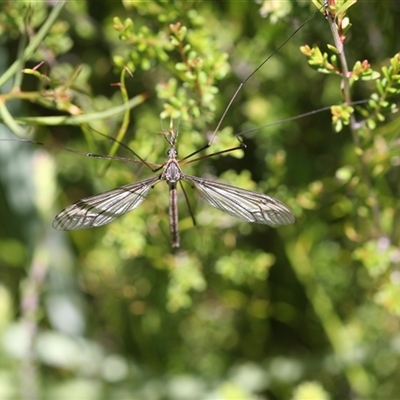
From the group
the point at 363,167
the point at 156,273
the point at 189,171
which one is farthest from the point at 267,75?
the point at 156,273

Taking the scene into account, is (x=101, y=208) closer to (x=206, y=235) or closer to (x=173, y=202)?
(x=173, y=202)

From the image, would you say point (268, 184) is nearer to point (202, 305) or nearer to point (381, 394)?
point (202, 305)

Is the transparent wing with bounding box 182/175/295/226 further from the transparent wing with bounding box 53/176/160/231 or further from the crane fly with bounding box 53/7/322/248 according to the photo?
the transparent wing with bounding box 53/176/160/231

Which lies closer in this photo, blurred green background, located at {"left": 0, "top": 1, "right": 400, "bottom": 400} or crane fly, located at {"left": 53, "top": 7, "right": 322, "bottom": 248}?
crane fly, located at {"left": 53, "top": 7, "right": 322, "bottom": 248}

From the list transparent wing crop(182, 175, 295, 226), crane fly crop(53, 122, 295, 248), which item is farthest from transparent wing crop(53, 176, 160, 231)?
transparent wing crop(182, 175, 295, 226)

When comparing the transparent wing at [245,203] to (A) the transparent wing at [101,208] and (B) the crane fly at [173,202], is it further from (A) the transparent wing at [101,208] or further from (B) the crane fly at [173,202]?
(A) the transparent wing at [101,208]

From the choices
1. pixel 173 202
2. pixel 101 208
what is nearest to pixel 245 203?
pixel 173 202
